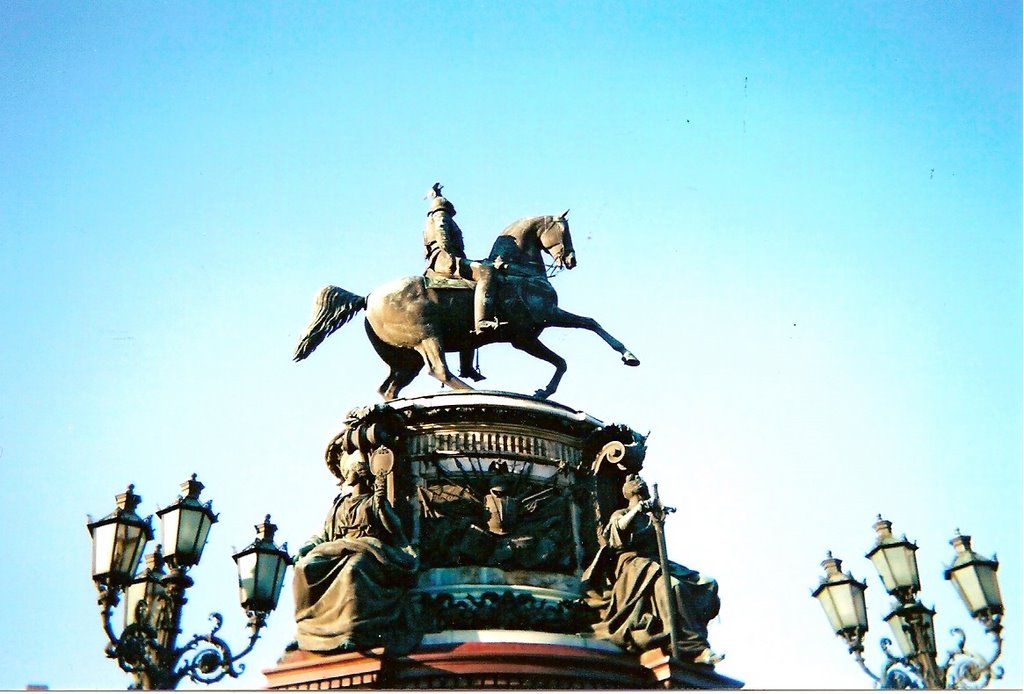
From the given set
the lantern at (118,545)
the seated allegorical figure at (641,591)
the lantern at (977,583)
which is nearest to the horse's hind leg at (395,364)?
the seated allegorical figure at (641,591)

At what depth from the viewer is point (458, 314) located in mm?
17266

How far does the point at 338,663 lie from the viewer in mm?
12836

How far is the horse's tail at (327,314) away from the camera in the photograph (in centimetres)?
1752

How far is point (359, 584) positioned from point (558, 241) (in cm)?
701

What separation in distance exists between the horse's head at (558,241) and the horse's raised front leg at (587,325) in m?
0.82

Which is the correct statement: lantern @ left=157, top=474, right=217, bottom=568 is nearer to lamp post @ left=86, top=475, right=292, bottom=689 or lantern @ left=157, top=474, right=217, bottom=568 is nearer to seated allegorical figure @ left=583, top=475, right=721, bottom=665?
lamp post @ left=86, top=475, right=292, bottom=689

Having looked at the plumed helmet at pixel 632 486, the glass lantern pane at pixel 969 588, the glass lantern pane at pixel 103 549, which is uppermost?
the plumed helmet at pixel 632 486

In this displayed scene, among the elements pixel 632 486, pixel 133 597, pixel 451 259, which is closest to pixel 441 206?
pixel 451 259

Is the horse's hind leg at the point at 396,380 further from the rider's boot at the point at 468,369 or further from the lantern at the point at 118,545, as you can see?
the lantern at the point at 118,545

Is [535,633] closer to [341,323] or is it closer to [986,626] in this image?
[986,626]

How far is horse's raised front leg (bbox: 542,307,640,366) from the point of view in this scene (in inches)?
702

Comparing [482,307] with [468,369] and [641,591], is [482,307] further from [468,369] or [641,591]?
[641,591]

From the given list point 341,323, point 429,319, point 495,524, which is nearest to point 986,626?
point 495,524

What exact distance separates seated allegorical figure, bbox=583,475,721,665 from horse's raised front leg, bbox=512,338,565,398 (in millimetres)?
2811
